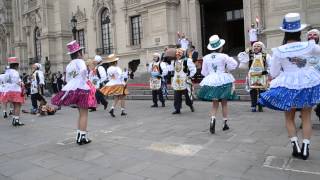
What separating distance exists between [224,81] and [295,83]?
237cm

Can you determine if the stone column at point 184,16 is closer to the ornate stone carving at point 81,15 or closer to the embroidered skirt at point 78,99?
the ornate stone carving at point 81,15

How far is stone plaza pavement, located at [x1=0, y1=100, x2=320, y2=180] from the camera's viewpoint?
4.90 m

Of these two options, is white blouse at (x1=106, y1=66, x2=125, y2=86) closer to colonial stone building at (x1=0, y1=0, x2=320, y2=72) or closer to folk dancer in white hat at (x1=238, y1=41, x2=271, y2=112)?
folk dancer in white hat at (x1=238, y1=41, x2=271, y2=112)

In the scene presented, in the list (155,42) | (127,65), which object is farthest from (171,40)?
(127,65)

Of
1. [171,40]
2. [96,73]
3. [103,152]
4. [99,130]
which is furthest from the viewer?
[171,40]

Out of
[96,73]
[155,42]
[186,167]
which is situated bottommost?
[186,167]

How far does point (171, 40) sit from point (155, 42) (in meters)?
0.98

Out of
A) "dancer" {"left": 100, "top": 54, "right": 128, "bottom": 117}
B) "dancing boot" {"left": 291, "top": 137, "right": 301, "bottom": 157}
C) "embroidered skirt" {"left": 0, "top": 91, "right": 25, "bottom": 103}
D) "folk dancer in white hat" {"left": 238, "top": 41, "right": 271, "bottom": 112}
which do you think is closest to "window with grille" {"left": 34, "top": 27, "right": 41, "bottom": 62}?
"embroidered skirt" {"left": 0, "top": 91, "right": 25, "bottom": 103}

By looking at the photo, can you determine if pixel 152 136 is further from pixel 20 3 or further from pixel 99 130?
pixel 20 3

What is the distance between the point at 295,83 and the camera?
203 inches

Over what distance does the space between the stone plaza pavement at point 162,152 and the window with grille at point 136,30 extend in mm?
16055

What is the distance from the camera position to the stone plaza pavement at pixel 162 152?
4.90 metres

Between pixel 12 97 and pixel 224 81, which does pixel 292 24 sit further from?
pixel 12 97

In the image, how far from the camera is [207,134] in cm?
727
